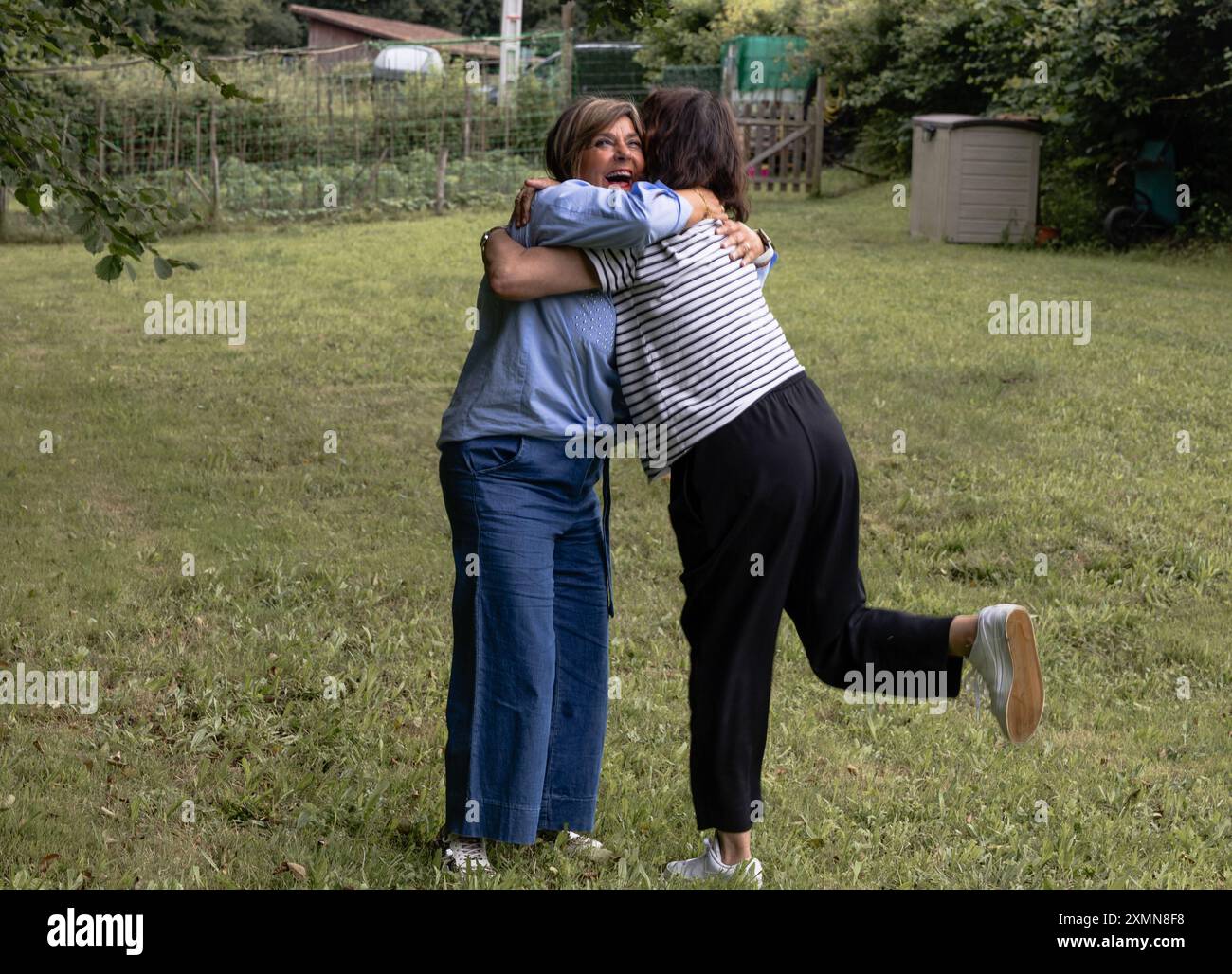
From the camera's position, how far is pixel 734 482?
312cm

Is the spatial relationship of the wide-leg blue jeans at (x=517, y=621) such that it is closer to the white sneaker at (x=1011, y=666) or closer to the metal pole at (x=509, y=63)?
the white sneaker at (x=1011, y=666)

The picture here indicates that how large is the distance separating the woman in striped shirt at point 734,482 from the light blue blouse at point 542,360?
0.05m

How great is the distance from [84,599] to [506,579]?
3071 millimetres

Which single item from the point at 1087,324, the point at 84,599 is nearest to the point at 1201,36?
the point at 1087,324

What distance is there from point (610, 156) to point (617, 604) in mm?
2919

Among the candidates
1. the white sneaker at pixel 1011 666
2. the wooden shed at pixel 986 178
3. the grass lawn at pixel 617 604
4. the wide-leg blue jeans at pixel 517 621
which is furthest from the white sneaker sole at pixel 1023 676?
the wooden shed at pixel 986 178

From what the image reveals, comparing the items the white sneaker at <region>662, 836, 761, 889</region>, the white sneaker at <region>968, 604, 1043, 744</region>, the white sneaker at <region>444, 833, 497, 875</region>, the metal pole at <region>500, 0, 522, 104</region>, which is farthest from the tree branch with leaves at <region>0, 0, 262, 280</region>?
the metal pole at <region>500, 0, 522, 104</region>

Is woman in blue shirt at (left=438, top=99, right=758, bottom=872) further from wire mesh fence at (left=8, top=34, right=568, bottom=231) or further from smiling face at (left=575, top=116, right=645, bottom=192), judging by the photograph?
wire mesh fence at (left=8, top=34, right=568, bottom=231)

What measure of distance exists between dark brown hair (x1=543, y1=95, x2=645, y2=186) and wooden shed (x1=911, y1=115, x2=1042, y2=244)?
1273cm

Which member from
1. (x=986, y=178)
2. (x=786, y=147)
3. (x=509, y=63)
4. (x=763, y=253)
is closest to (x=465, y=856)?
(x=763, y=253)

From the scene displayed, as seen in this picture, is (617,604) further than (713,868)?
Yes

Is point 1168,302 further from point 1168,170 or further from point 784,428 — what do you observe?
point 784,428

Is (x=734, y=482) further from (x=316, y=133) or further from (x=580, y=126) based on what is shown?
(x=316, y=133)

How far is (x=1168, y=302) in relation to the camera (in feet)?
38.1
